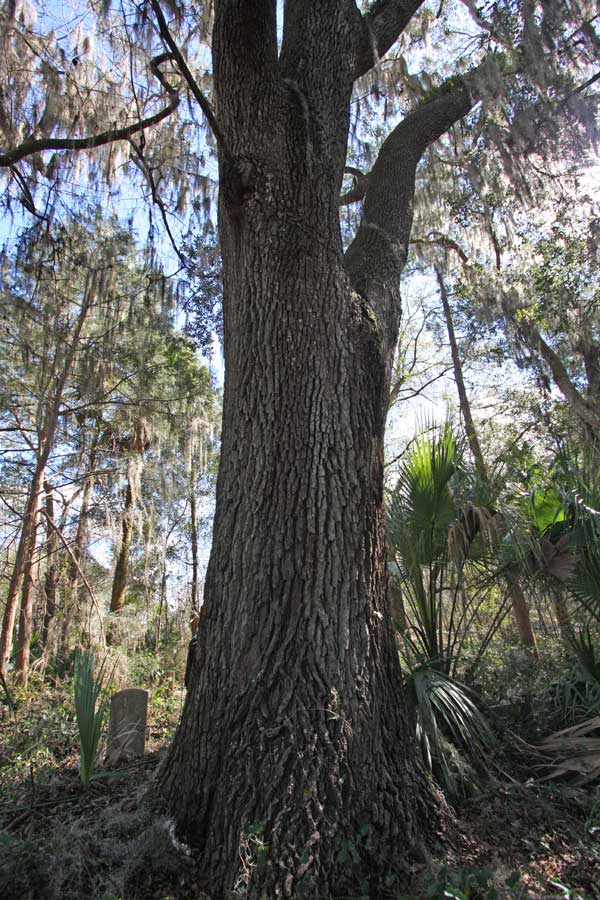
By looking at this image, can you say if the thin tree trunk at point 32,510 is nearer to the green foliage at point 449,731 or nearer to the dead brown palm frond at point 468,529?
the dead brown palm frond at point 468,529

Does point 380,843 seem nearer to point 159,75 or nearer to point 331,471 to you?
point 331,471

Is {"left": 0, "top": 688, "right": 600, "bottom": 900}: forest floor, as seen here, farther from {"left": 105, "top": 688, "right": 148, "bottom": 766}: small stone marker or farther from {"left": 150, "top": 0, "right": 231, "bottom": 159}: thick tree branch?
{"left": 150, "top": 0, "right": 231, "bottom": 159}: thick tree branch

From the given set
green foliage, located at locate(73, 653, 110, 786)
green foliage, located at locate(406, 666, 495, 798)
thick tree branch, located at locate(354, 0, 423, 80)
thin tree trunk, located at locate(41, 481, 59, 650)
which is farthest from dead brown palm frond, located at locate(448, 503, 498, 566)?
thin tree trunk, located at locate(41, 481, 59, 650)

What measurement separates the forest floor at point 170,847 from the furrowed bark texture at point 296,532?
0.56ft

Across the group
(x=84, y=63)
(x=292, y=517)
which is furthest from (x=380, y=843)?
(x=84, y=63)

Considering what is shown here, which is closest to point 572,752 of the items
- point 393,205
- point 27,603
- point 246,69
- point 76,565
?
point 393,205

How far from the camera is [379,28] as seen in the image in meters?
3.99

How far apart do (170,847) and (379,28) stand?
514 centimetres

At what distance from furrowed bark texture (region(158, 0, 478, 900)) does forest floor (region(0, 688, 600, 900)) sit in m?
0.17

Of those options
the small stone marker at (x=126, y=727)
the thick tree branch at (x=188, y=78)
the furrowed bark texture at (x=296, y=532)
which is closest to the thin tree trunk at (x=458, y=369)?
the furrowed bark texture at (x=296, y=532)

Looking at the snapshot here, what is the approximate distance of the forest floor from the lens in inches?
79.0

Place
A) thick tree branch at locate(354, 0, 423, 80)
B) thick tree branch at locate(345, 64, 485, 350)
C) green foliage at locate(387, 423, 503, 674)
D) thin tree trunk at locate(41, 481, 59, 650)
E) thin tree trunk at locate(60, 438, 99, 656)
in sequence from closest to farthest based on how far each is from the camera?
thick tree branch at locate(345, 64, 485, 350) → green foliage at locate(387, 423, 503, 674) → thick tree branch at locate(354, 0, 423, 80) → thin tree trunk at locate(60, 438, 99, 656) → thin tree trunk at locate(41, 481, 59, 650)

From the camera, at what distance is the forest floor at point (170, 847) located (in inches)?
79.0

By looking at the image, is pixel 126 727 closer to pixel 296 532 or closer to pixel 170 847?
pixel 170 847
